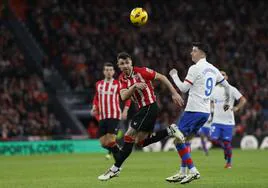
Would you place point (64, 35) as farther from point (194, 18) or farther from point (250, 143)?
point (250, 143)

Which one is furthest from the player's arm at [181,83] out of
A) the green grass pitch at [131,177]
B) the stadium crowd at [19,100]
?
the stadium crowd at [19,100]

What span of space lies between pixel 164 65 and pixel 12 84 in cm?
764

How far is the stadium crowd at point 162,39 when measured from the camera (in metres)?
33.7

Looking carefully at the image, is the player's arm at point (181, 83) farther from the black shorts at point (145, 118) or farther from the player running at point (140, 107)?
the black shorts at point (145, 118)

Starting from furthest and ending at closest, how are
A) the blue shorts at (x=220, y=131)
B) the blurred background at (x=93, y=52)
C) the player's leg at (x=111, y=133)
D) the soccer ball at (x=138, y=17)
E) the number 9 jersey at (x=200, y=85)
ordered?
1. the blurred background at (x=93, y=52)
2. the player's leg at (x=111, y=133)
3. the blue shorts at (x=220, y=131)
4. the soccer ball at (x=138, y=17)
5. the number 9 jersey at (x=200, y=85)

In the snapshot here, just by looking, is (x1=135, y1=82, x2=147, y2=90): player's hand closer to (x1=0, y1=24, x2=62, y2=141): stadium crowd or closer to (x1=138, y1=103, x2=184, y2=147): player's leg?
(x1=138, y1=103, x2=184, y2=147): player's leg

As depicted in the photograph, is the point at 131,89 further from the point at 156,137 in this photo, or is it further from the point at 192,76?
the point at 192,76

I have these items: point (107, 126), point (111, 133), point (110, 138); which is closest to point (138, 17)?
point (110, 138)

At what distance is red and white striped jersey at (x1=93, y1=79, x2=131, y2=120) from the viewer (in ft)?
66.9

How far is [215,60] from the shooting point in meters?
35.8

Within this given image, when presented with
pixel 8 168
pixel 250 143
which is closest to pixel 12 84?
pixel 250 143

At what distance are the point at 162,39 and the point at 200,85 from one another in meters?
23.5

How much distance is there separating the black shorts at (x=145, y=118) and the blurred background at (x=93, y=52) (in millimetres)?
16064

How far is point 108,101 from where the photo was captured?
2050 centimetres
